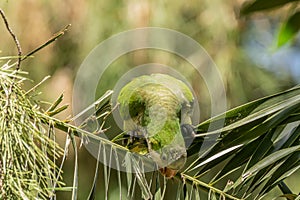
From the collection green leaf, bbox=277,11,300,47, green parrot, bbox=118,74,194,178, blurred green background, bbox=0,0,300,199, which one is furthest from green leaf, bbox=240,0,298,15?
blurred green background, bbox=0,0,300,199

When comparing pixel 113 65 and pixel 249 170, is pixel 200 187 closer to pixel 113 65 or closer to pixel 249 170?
pixel 249 170

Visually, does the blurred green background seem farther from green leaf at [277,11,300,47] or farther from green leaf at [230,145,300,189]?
green leaf at [277,11,300,47]

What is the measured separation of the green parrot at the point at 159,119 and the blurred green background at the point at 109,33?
0.52 meters

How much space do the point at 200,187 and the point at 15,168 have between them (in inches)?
8.7

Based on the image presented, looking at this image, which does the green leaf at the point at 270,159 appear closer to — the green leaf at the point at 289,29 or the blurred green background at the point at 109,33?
the green leaf at the point at 289,29

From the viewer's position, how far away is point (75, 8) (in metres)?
1.20

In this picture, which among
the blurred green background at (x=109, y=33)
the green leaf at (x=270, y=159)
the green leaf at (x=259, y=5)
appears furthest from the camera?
the blurred green background at (x=109, y=33)

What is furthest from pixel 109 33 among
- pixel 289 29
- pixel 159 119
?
pixel 289 29

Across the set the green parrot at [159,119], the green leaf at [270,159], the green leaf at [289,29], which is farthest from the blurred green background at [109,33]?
the green leaf at [289,29]

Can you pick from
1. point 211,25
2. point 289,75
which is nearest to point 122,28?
point 211,25

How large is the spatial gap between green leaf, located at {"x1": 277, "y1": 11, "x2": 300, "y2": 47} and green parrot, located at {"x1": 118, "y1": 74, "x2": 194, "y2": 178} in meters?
0.36

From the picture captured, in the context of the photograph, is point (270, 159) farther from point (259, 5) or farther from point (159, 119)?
point (259, 5)

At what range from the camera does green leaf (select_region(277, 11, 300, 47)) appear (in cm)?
15

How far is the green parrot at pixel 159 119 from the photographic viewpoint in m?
0.52
